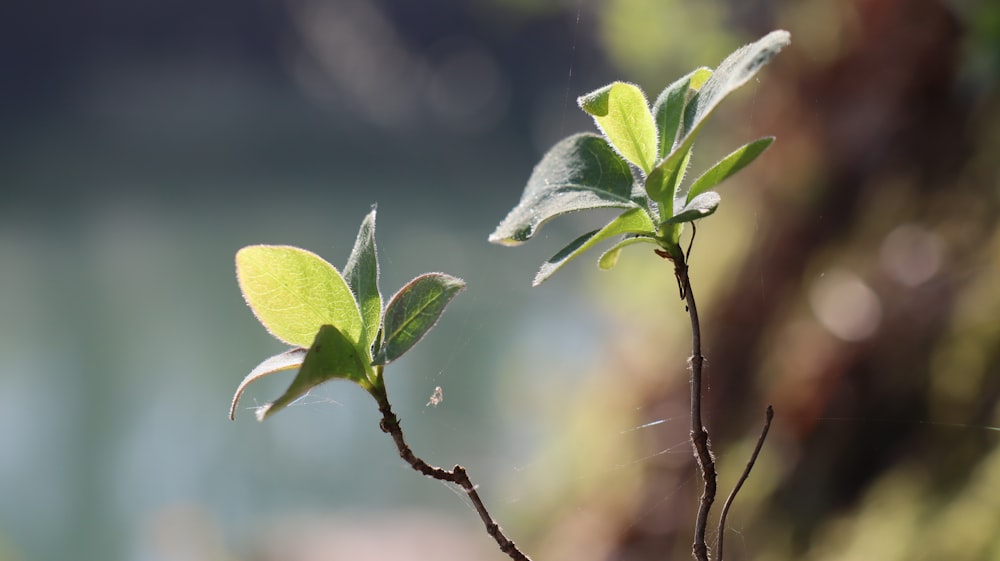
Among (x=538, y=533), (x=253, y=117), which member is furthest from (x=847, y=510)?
(x=253, y=117)

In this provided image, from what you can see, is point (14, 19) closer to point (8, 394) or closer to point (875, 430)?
point (8, 394)

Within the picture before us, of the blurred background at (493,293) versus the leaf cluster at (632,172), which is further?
the blurred background at (493,293)

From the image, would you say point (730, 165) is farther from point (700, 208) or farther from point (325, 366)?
point (325, 366)

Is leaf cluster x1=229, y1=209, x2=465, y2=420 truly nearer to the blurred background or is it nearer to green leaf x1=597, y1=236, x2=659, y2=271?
green leaf x1=597, y1=236, x2=659, y2=271

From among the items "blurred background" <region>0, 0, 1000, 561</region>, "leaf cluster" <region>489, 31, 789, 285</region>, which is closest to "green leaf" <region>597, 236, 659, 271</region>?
"leaf cluster" <region>489, 31, 789, 285</region>

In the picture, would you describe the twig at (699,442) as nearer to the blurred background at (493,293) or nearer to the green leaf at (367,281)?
the green leaf at (367,281)

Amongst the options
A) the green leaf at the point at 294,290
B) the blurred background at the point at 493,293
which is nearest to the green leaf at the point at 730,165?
the green leaf at the point at 294,290
